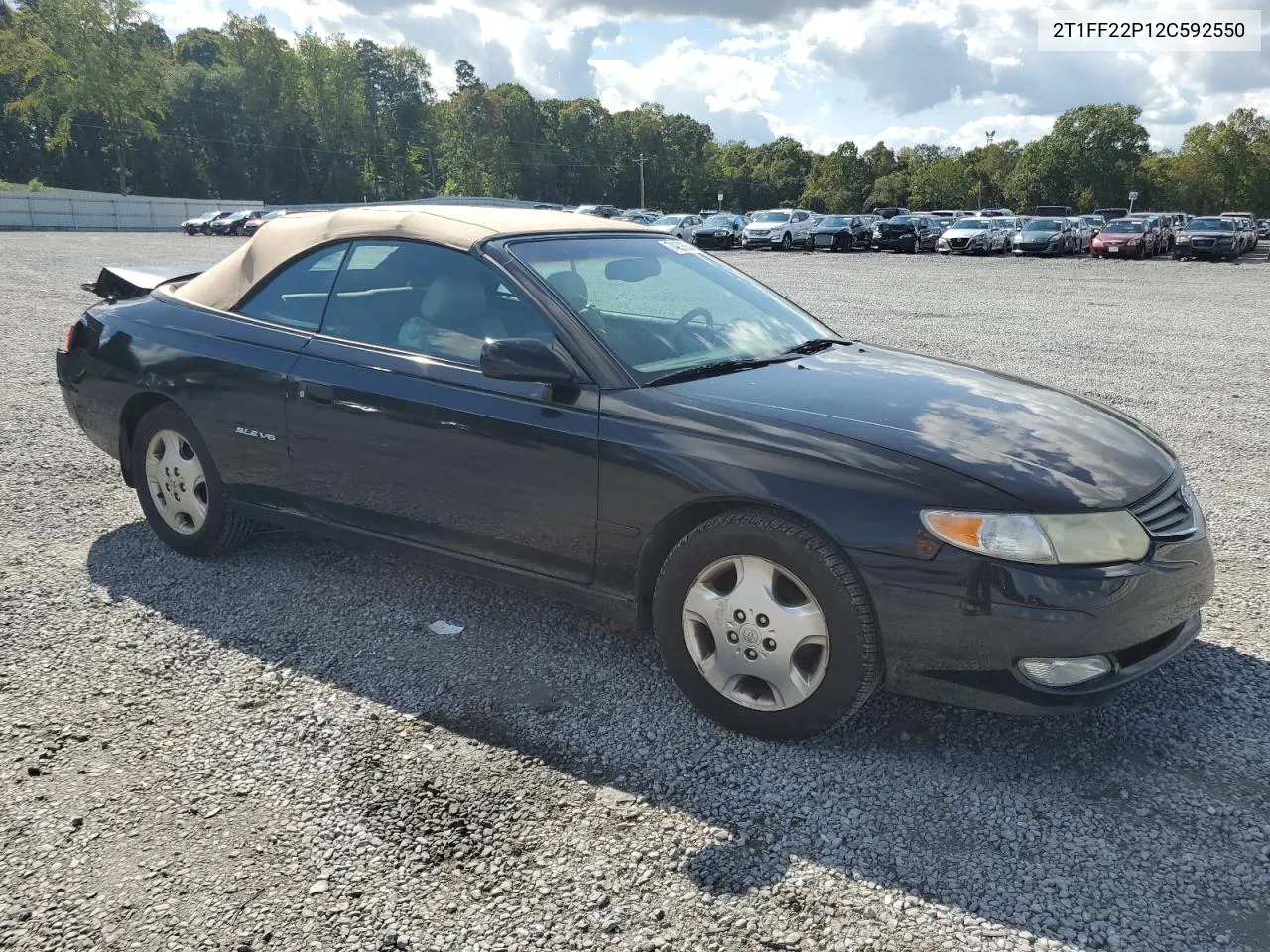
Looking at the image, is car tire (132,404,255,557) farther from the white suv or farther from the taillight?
the white suv

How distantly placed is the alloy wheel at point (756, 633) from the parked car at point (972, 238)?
37.7 metres

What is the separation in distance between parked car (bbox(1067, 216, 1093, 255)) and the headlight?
39.9m

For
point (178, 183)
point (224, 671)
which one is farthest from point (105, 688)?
point (178, 183)

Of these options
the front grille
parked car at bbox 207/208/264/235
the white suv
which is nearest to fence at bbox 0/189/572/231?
parked car at bbox 207/208/264/235

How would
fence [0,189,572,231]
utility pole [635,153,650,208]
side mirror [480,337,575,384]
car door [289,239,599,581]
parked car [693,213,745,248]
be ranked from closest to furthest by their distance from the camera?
1. side mirror [480,337,575,384]
2. car door [289,239,599,581]
3. parked car [693,213,745,248]
4. fence [0,189,572,231]
5. utility pole [635,153,650,208]

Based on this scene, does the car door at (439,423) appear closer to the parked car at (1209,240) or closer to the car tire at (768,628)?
the car tire at (768,628)

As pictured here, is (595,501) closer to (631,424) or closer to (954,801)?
(631,424)

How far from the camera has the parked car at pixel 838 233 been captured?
3997 cm

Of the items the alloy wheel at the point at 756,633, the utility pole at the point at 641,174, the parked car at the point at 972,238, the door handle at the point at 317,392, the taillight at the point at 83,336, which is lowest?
the alloy wheel at the point at 756,633

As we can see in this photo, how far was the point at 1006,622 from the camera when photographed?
8.86 feet

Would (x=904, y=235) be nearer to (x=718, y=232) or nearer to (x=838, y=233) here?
(x=838, y=233)

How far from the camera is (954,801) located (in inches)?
111

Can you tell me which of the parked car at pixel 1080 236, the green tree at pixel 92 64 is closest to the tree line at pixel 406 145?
the green tree at pixel 92 64

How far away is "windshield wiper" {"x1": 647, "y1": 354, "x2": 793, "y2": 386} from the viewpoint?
133 inches
